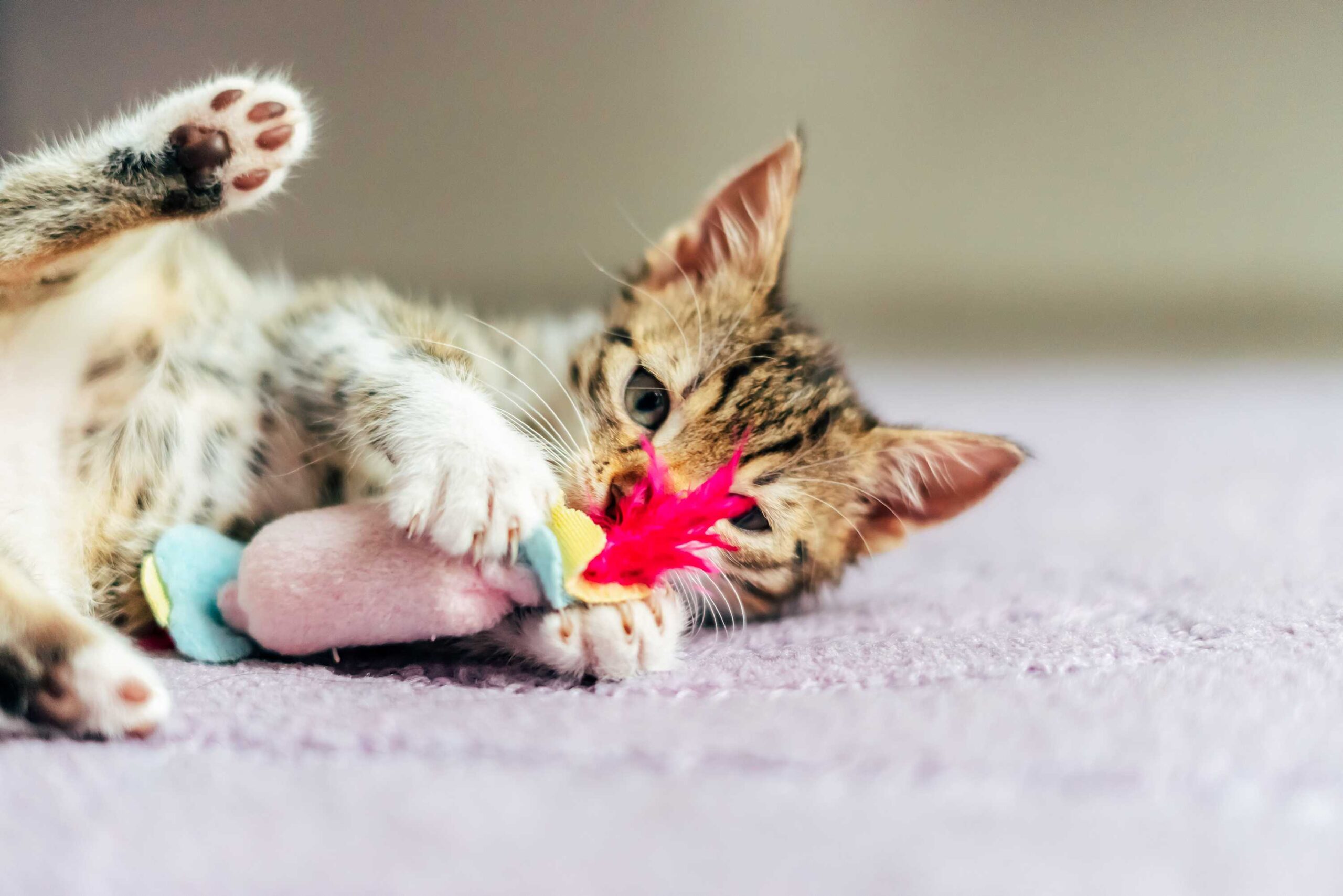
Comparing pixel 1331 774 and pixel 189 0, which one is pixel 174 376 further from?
pixel 189 0

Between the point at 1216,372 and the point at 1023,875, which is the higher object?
the point at 1216,372

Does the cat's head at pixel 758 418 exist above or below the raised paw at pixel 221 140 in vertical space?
below

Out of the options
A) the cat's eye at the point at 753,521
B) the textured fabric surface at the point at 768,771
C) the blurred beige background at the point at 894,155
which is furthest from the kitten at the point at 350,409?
the blurred beige background at the point at 894,155

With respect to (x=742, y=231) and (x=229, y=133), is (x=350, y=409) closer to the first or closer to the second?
(x=229, y=133)

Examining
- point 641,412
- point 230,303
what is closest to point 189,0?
point 230,303

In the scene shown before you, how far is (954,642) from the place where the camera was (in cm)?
103

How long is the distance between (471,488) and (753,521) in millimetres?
407

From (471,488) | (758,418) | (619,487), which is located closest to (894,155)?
(758,418)

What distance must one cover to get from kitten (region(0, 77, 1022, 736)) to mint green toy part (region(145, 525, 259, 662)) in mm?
70

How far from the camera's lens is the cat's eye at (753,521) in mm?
1164

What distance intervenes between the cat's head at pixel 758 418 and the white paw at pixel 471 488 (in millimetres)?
132

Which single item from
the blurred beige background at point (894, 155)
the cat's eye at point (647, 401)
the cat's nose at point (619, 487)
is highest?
the blurred beige background at point (894, 155)

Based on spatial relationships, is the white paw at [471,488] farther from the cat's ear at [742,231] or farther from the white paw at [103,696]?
the cat's ear at [742,231]

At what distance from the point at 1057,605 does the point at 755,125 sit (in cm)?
302
